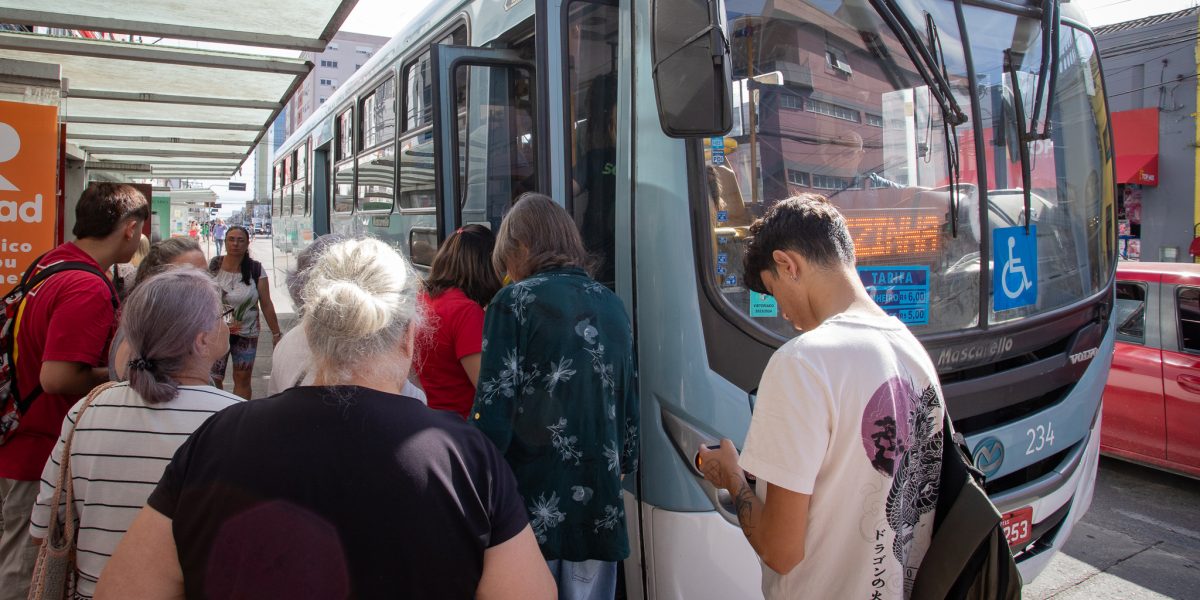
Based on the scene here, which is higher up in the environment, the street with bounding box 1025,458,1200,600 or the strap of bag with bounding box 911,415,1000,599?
the strap of bag with bounding box 911,415,1000,599

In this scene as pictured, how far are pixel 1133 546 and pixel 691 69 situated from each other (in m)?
4.37

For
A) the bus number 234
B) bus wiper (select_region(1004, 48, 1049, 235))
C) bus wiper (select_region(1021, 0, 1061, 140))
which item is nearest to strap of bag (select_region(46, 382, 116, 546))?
the bus number 234

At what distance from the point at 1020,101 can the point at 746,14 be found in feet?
4.32

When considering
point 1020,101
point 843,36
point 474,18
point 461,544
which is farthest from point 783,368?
point 474,18

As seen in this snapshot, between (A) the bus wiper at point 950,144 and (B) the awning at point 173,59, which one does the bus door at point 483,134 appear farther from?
(B) the awning at point 173,59

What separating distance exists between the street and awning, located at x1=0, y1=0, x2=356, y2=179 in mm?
5498

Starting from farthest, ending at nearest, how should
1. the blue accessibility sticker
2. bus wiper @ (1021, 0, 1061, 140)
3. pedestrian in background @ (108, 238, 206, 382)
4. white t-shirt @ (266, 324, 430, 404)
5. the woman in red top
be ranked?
1. pedestrian in background @ (108, 238, 206, 382)
2. bus wiper @ (1021, 0, 1061, 140)
3. the woman in red top
4. the blue accessibility sticker
5. white t-shirt @ (266, 324, 430, 404)

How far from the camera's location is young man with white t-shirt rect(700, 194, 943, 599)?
1.61 meters

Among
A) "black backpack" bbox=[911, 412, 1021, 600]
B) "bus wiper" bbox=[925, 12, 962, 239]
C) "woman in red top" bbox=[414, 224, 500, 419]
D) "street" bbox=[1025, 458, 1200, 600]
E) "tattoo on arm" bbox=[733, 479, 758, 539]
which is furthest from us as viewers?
"street" bbox=[1025, 458, 1200, 600]

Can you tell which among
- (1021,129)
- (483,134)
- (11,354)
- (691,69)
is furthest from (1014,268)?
(11,354)

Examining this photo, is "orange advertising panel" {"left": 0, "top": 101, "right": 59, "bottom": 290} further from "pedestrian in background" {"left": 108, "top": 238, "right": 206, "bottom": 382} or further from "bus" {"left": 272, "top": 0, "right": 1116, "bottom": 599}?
"bus" {"left": 272, "top": 0, "right": 1116, "bottom": 599}

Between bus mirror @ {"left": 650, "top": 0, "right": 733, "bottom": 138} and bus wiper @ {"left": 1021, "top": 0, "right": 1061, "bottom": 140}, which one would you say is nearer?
bus mirror @ {"left": 650, "top": 0, "right": 733, "bottom": 138}

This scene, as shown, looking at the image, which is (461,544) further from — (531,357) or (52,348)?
(52,348)

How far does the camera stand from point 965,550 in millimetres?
1626
